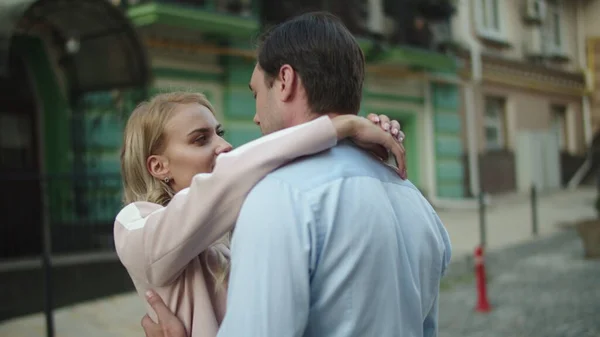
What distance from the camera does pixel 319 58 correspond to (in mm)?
1394

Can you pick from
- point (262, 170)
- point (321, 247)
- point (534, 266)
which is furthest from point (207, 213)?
point (534, 266)

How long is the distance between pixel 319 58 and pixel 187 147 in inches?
22.5

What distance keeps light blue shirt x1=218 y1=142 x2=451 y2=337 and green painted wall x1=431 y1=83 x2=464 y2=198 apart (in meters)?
14.7

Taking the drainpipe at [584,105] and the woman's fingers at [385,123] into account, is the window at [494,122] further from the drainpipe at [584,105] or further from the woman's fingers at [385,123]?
the woman's fingers at [385,123]

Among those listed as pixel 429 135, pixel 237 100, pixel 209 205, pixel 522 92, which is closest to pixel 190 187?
pixel 209 205

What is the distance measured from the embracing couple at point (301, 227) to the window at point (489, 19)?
16.5 metres

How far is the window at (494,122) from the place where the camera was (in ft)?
58.6

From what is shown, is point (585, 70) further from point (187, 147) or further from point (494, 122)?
point (187, 147)

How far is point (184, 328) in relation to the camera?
1610 millimetres

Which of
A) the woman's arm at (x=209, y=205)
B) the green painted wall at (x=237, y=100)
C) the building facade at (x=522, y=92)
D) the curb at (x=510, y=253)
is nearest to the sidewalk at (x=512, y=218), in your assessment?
the curb at (x=510, y=253)

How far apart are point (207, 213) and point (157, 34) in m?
9.04

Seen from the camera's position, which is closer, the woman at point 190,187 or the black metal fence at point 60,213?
the woman at point 190,187

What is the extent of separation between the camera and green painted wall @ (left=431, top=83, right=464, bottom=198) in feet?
52.1

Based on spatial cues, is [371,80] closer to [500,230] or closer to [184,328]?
[500,230]
